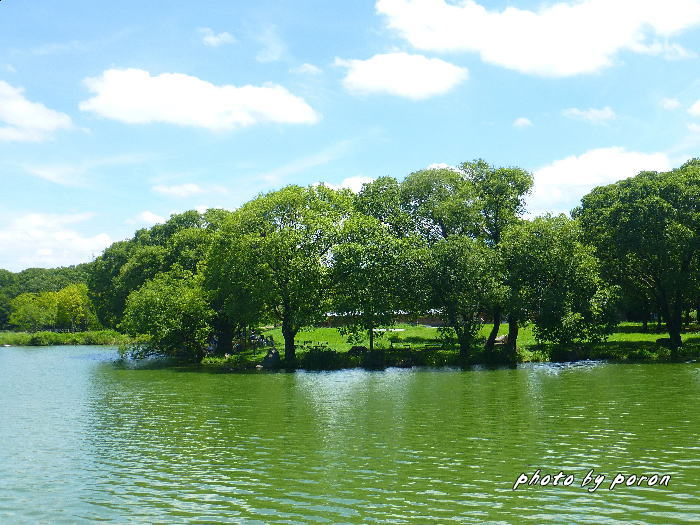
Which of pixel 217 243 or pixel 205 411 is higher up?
pixel 217 243

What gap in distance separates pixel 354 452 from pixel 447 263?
39.1 meters

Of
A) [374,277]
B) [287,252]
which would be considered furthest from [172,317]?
[374,277]

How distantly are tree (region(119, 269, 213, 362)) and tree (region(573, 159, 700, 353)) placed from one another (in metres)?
44.7

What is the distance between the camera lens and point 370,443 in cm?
2359

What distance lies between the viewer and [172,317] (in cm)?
6669

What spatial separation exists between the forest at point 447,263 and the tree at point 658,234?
14cm

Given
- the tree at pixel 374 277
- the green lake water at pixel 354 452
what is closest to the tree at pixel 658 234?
the green lake water at pixel 354 452

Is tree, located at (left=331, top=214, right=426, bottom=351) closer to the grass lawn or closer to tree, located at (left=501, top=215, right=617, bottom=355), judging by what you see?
the grass lawn

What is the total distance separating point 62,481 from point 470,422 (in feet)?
56.8

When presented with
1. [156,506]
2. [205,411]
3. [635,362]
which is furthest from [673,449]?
[635,362]

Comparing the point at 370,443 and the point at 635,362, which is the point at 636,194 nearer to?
the point at 635,362

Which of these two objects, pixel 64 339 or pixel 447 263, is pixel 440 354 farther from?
pixel 64 339

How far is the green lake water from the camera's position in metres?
15.7

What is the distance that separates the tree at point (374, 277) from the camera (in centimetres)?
6069
